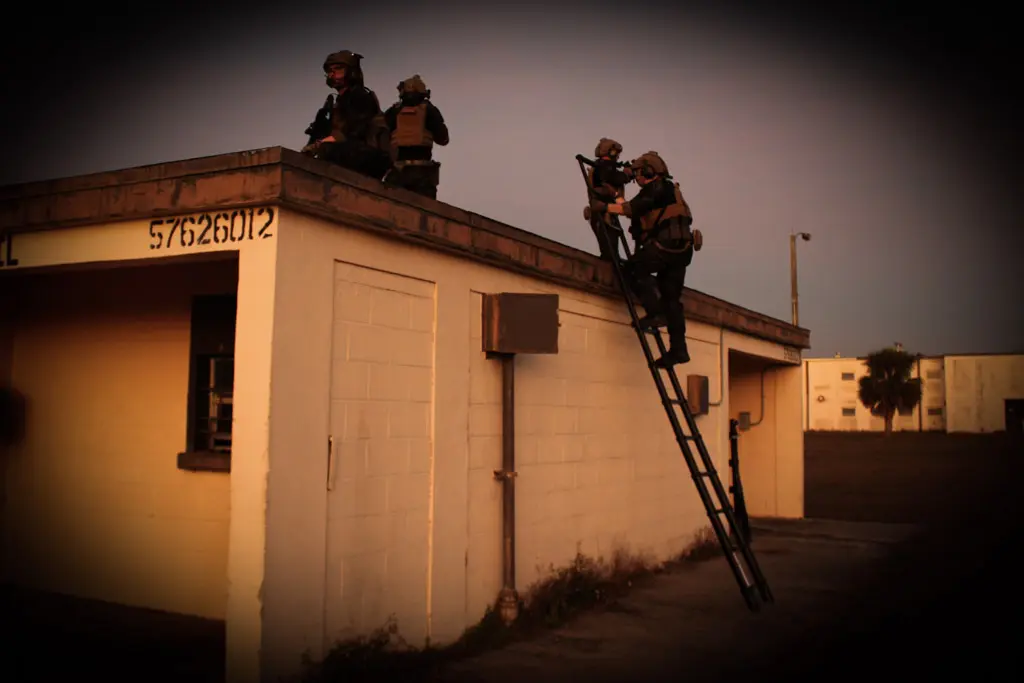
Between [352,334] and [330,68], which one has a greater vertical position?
[330,68]

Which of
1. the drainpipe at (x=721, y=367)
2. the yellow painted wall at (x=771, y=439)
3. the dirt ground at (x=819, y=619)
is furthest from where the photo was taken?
the yellow painted wall at (x=771, y=439)

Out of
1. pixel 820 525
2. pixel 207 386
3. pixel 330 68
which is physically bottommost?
pixel 820 525

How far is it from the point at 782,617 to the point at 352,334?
4.80m

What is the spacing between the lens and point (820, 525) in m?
14.4

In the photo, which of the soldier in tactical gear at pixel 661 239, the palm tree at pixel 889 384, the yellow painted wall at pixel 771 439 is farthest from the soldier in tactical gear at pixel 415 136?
the palm tree at pixel 889 384

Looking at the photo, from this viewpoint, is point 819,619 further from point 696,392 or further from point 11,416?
point 11,416

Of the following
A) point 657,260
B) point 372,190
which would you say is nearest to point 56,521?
point 372,190

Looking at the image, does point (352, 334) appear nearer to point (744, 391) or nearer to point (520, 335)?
point (520, 335)

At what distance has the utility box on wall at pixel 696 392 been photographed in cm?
1080

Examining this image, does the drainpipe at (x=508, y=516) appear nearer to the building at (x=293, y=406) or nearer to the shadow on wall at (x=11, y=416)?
the building at (x=293, y=406)

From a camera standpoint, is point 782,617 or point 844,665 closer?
point 844,665

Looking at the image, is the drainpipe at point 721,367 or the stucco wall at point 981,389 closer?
the drainpipe at point 721,367

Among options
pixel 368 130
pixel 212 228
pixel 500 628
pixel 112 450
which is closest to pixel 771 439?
pixel 500 628

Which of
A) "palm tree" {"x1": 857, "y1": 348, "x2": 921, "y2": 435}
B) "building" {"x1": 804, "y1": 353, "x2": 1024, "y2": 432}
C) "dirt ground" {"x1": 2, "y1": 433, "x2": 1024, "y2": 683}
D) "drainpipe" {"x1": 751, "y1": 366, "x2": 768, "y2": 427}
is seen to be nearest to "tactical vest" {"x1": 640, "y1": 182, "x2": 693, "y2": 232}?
"dirt ground" {"x1": 2, "y1": 433, "x2": 1024, "y2": 683}
